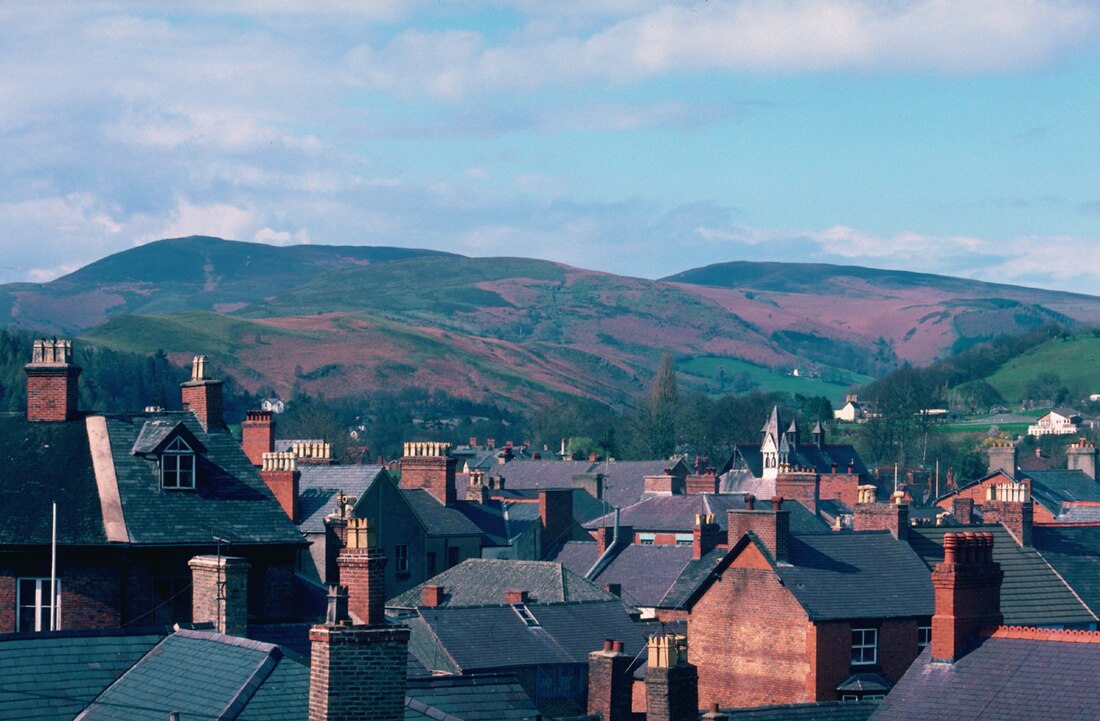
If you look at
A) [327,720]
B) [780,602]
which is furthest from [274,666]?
[780,602]

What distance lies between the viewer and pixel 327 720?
64.1 feet

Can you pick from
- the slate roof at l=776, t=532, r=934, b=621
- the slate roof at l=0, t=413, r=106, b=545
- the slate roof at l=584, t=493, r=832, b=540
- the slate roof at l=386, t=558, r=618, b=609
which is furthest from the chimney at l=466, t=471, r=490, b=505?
the slate roof at l=0, t=413, r=106, b=545

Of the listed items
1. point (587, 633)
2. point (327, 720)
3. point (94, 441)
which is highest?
point (94, 441)

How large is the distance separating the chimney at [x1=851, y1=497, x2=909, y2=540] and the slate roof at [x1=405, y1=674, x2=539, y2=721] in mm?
24583

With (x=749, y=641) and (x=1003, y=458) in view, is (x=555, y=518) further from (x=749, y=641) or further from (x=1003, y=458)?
(x=1003, y=458)

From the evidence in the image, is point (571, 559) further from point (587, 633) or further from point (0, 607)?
point (0, 607)

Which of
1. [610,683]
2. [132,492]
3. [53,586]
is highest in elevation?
[132,492]

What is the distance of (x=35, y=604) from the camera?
34.6 m

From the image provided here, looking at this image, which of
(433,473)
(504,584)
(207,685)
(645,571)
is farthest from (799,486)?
(207,685)

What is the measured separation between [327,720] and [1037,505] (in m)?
72.2

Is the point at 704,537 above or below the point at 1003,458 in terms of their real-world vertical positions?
below

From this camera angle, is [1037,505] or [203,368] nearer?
[203,368]

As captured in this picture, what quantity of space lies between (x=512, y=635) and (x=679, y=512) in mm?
33528

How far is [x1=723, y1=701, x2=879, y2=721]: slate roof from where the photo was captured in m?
30.5
